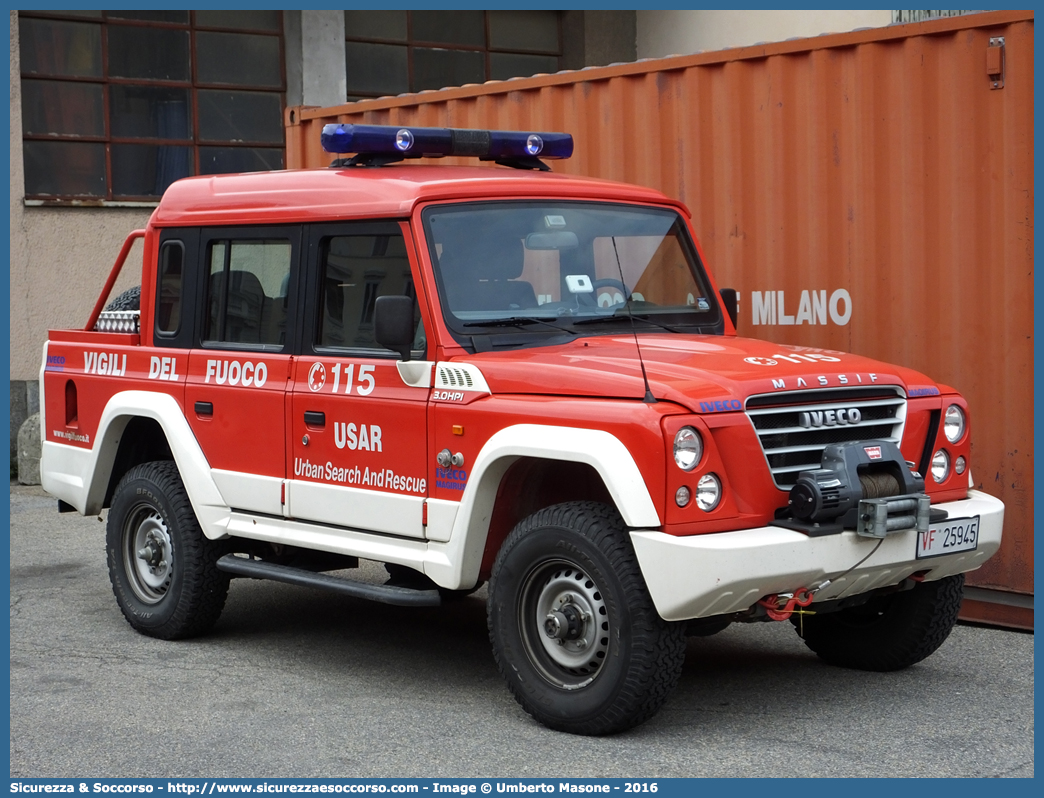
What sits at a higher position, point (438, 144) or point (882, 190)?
point (438, 144)

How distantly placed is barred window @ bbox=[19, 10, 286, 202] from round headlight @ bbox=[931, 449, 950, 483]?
428 inches

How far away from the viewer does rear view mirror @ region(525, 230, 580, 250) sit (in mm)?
6133

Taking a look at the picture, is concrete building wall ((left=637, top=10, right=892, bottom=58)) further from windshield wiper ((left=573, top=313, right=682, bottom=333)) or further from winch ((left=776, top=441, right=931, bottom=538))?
winch ((left=776, top=441, right=931, bottom=538))

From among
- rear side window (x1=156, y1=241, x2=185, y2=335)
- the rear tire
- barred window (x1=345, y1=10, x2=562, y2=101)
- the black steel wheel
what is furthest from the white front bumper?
barred window (x1=345, y1=10, x2=562, y2=101)

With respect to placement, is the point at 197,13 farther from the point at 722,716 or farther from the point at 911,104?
the point at 722,716

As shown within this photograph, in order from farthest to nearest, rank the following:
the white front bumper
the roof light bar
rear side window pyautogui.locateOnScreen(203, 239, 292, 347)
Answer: rear side window pyautogui.locateOnScreen(203, 239, 292, 347), the roof light bar, the white front bumper

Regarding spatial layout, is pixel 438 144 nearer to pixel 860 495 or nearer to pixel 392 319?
pixel 392 319

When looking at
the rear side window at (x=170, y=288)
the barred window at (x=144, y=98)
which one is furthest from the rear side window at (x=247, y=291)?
the barred window at (x=144, y=98)

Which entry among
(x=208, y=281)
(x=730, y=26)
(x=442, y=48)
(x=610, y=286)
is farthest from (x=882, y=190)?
(x=442, y=48)

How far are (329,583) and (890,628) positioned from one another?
8.36ft

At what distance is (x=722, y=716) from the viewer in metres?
5.59

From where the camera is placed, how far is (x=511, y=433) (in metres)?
5.33

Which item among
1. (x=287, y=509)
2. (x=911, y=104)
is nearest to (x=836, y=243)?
(x=911, y=104)

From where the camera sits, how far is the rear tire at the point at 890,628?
604 cm
